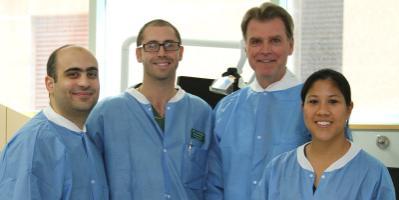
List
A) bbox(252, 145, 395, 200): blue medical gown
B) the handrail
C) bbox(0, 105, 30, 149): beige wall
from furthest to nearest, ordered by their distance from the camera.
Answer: bbox(0, 105, 30, 149): beige wall, the handrail, bbox(252, 145, 395, 200): blue medical gown

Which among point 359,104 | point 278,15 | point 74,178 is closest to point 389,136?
point 359,104

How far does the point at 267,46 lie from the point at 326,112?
14.7 inches

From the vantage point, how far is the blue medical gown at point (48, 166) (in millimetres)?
1635

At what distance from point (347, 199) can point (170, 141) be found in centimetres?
71

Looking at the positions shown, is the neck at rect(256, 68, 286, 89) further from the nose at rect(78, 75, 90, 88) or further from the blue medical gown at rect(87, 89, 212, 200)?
the nose at rect(78, 75, 90, 88)

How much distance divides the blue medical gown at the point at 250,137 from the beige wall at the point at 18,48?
286cm

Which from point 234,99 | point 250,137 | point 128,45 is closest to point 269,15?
point 234,99

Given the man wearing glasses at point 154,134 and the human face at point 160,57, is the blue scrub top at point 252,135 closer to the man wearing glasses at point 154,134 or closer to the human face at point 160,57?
the man wearing glasses at point 154,134

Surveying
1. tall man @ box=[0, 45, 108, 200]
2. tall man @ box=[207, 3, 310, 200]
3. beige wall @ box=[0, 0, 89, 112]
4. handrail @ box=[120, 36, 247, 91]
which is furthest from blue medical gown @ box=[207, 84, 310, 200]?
beige wall @ box=[0, 0, 89, 112]

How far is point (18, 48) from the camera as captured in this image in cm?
466

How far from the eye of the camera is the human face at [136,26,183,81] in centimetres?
206

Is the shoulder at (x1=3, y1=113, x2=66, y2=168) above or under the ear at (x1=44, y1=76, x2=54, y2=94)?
under

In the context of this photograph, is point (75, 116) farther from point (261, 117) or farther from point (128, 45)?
point (128, 45)

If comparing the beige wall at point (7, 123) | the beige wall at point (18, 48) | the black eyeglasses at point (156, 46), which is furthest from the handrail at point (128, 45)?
the beige wall at point (18, 48)
